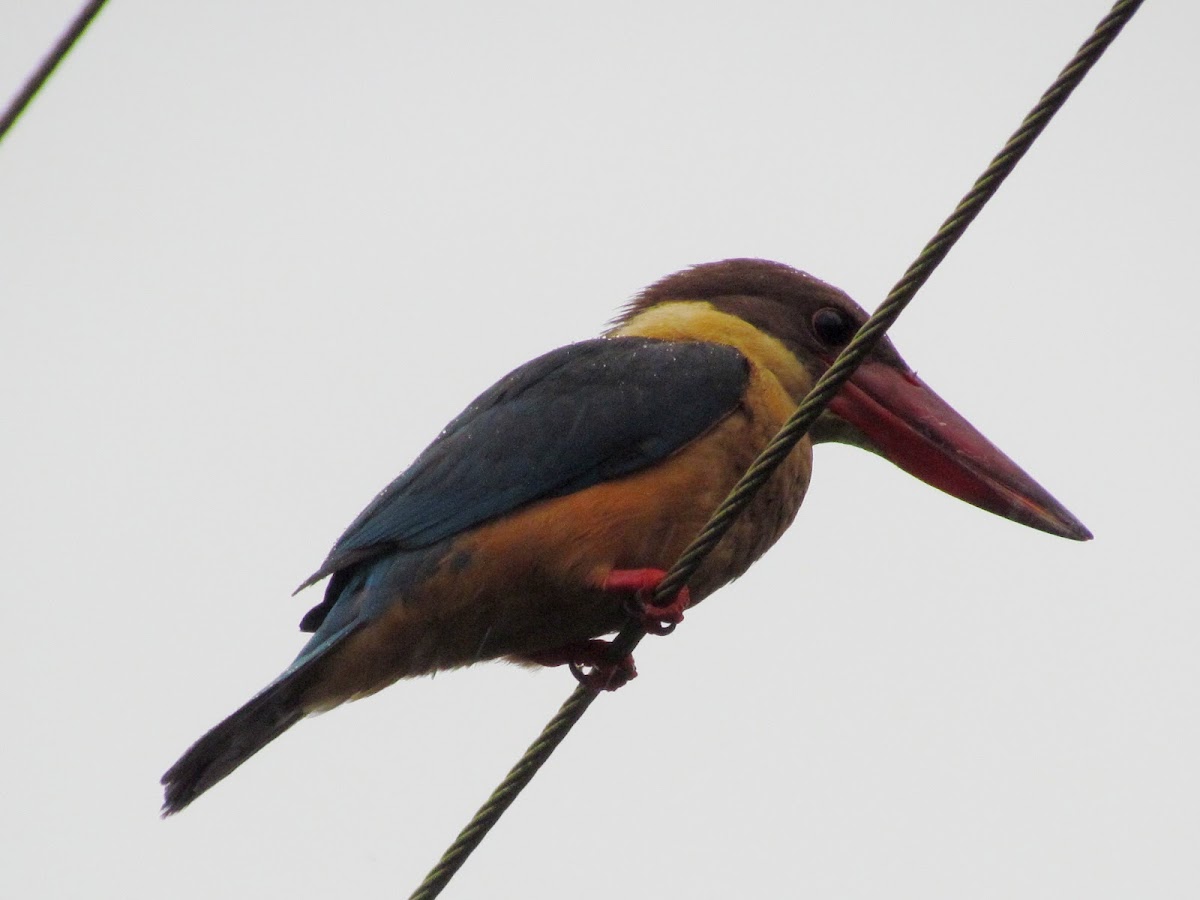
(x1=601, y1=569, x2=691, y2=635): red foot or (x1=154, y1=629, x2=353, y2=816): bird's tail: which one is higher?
(x1=601, y1=569, x2=691, y2=635): red foot

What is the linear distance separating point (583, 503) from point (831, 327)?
1.17 meters

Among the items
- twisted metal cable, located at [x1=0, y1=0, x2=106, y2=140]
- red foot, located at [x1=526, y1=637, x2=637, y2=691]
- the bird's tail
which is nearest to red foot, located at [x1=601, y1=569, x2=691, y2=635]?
red foot, located at [x1=526, y1=637, x2=637, y2=691]

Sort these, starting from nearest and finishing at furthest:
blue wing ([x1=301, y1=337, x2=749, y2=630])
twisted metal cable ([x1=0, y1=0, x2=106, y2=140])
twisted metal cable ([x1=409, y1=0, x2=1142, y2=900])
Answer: twisted metal cable ([x1=0, y1=0, x2=106, y2=140]) → twisted metal cable ([x1=409, y1=0, x2=1142, y2=900]) → blue wing ([x1=301, y1=337, x2=749, y2=630])

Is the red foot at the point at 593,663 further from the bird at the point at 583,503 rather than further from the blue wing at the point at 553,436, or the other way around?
the blue wing at the point at 553,436

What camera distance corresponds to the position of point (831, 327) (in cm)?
475

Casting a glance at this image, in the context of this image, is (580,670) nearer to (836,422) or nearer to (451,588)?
(451,588)

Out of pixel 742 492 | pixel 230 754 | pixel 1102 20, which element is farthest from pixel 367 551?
pixel 1102 20

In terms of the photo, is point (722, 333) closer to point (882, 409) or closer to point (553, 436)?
point (882, 409)

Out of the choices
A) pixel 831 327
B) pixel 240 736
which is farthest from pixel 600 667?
pixel 831 327

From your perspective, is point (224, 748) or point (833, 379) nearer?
point (833, 379)

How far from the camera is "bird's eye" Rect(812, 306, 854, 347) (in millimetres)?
4742

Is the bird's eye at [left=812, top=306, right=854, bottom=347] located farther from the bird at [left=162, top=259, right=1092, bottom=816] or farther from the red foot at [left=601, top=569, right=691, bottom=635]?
the red foot at [left=601, top=569, right=691, bottom=635]

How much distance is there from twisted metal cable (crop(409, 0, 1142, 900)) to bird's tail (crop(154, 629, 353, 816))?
0.74 metres

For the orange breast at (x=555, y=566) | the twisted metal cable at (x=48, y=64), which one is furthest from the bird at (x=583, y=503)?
the twisted metal cable at (x=48, y=64)
